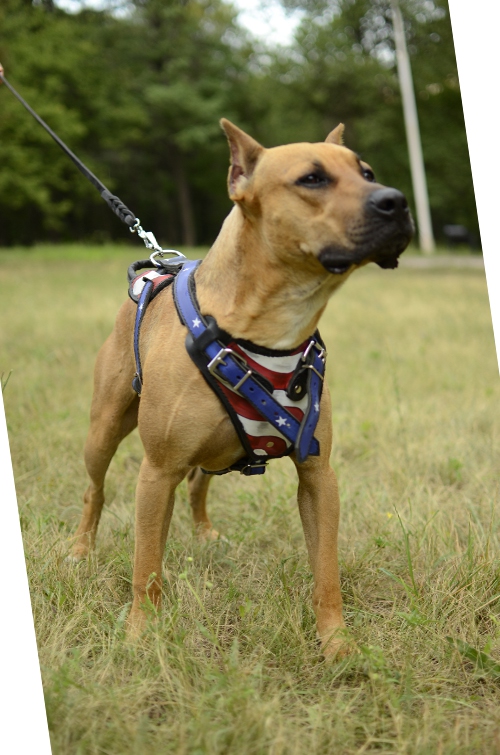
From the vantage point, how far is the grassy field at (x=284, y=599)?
2088 millimetres

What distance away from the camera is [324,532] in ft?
8.64

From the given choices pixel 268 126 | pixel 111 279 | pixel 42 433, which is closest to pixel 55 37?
pixel 268 126

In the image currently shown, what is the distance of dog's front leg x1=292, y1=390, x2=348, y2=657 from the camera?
262 cm

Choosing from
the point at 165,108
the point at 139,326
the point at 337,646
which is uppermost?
the point at 165,108

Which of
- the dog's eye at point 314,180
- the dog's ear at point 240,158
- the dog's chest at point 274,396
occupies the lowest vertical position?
the dog's chest at point 274,396

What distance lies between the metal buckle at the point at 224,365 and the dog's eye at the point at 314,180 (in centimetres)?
59

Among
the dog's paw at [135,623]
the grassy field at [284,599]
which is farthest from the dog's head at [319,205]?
the dog's paw at [135,623]

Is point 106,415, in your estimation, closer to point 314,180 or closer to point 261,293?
point 261,293

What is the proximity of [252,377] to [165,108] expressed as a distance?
94.3ft

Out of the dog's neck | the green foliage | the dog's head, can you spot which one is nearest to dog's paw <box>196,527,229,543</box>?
the dog's neck

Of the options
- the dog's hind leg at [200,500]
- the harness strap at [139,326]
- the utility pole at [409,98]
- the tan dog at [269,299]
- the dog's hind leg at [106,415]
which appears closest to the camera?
the tan dog at [269,299]

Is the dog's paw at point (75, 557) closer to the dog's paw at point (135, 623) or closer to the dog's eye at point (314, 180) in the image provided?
the dog's paw at point (135, 623)

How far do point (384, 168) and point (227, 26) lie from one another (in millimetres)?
8642

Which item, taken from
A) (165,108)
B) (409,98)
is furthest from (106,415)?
(165,108)
